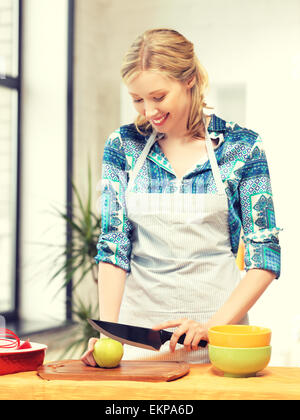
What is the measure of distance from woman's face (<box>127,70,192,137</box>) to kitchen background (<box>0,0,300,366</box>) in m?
1.86

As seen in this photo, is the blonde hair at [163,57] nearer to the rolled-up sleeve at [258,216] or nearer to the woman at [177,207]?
the woman at [177,207]

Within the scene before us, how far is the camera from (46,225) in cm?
397

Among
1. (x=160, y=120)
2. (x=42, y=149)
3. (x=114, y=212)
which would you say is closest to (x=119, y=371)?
(x=114, y=212)

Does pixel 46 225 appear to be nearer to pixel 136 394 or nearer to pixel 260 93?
pixel 260 93

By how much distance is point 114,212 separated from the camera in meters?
1.77

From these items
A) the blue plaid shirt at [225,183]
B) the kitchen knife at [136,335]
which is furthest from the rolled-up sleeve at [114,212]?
the kitchen knife at [136,335]

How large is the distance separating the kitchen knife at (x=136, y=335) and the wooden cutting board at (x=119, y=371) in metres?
0.06

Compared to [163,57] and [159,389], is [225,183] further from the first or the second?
[159,389]

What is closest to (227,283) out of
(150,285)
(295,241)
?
(150,285)

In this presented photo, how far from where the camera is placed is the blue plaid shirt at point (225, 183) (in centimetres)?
167

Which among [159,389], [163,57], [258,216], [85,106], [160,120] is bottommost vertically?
[159,389]

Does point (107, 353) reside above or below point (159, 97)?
below

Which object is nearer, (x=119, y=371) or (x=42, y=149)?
(x=119, y=371)

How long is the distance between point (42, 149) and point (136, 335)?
275cm
